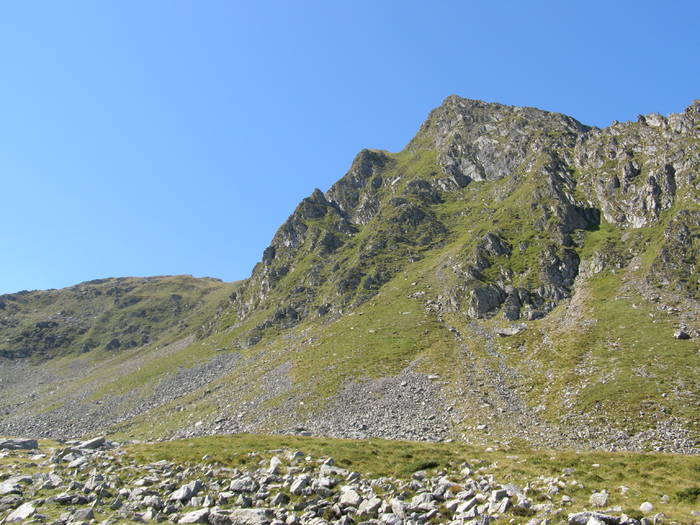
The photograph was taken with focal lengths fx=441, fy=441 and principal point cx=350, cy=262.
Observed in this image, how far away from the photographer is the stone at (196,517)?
65.7ft

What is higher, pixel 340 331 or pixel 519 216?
pixel 519 216

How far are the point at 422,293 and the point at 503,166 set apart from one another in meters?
87.1

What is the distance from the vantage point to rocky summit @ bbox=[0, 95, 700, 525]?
49.7 meters

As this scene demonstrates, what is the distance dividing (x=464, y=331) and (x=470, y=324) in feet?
12.5

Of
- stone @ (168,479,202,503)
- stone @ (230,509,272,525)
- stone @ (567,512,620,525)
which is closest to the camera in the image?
stone @ (567,512,620,525)

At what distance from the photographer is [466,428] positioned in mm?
49875

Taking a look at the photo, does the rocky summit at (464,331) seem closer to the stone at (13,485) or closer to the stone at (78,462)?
the stone at (13,485)

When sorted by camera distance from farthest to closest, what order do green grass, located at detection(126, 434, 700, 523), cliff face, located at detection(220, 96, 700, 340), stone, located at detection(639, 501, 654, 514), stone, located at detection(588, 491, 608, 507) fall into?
1. cliff face, located at detection(220, 96, 700, 340)
2. green grass, located at detection(126, 434, 700, 523)
3. stone, located at detection(588, 491, 608, 507)
4. stone, located at detection(639, 501, 654, 514)

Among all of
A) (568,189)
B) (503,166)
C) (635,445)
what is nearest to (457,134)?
(503,166)

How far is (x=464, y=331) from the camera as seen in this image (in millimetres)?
84438

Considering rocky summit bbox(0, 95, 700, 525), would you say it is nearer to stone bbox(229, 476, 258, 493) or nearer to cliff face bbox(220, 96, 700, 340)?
cliff face bbox(220, 96, 700, 340)

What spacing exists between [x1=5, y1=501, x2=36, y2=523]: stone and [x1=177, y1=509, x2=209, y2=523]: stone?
6792 millimetres

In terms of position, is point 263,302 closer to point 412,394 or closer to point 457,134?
point 412,394

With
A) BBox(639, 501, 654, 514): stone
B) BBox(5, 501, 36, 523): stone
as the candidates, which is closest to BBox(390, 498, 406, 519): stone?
BBox(639, 501, 654, 514): stone
